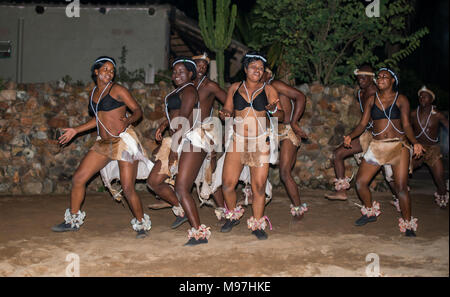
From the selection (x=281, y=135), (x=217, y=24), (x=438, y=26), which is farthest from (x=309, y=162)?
(x=438, y=26)

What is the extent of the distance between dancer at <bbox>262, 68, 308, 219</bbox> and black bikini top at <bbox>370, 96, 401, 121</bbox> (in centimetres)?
82

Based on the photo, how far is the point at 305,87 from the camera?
27.2 feet

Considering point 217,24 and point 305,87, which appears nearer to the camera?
point 305,87

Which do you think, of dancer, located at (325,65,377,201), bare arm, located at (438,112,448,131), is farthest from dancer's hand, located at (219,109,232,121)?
bare arm, located at (438,112,448,131)

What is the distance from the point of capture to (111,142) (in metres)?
4.92

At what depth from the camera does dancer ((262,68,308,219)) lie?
5.52m

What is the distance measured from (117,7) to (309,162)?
6.98m

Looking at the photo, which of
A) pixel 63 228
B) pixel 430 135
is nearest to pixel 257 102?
pixel 63 228

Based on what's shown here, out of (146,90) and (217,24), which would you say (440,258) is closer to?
(146,90)

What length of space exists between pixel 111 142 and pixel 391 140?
3.08m

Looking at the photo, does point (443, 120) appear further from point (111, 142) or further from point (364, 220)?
point (111, 142)

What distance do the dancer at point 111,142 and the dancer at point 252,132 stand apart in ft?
3.24

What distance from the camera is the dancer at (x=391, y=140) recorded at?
4926mm

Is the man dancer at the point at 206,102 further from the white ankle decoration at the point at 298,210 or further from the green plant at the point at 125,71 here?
the green plant at the point at 125,71
